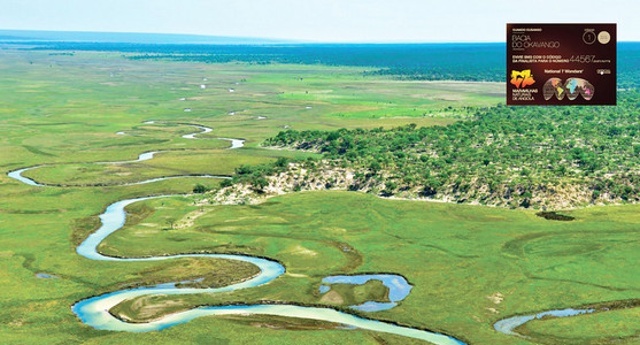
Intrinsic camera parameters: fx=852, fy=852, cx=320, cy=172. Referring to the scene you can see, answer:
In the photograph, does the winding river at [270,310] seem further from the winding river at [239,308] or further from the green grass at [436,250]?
the green grass at [436,250]

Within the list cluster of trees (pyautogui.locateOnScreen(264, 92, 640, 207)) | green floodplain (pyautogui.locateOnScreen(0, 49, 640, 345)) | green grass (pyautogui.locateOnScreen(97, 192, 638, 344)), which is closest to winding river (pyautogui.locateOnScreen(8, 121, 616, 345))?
green floodplain (pyautogui.locateOnScreen(0, 49, 640, 345))

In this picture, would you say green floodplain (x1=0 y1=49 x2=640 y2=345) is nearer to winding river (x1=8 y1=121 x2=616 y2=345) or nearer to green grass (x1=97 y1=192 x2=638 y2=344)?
green grass (x1=97 y1=192 x2=638 y2=344)

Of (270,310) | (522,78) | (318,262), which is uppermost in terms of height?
(522,78)

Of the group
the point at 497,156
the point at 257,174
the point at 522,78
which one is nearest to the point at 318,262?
the point at 257,174

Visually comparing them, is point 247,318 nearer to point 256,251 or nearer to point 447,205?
point 256,251

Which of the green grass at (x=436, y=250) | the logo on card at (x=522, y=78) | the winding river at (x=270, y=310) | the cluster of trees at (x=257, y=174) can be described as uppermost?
the logo on card at (x=522, y=78)

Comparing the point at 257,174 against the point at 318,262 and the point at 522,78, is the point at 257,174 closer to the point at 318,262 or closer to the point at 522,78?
the point at 318,262

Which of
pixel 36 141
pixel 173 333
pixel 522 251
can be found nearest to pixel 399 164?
pixel 522 251

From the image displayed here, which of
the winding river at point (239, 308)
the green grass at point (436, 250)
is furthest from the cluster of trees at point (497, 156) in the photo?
the winding river at point (239, 308)
